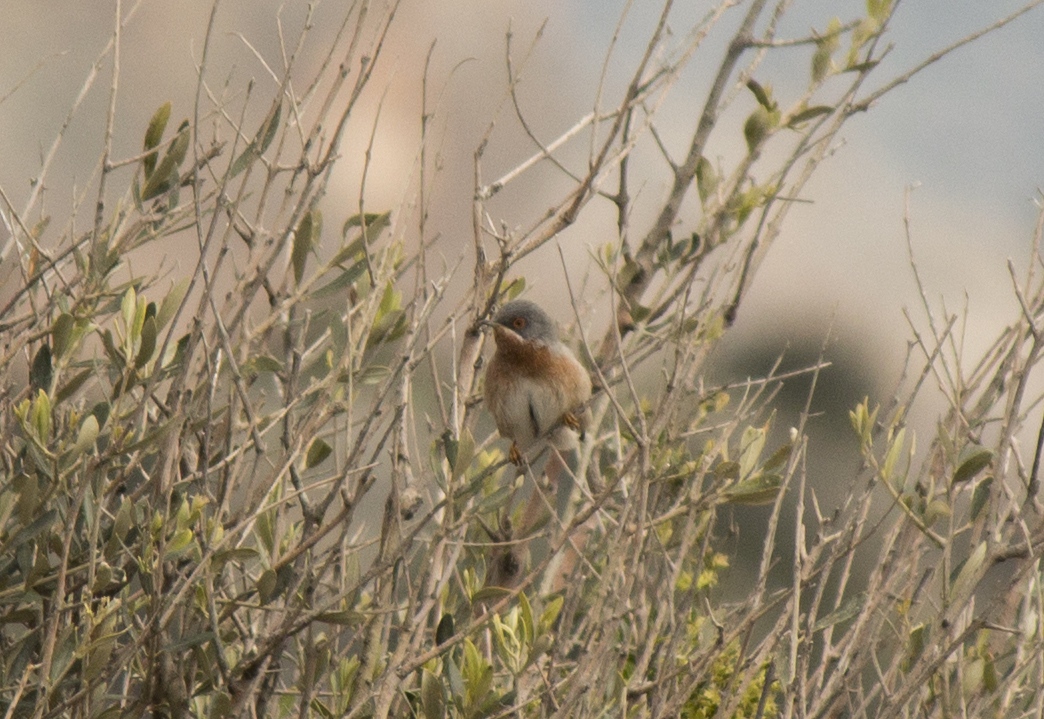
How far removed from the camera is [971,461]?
2662 millimetres

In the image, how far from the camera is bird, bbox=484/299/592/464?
15.2ft

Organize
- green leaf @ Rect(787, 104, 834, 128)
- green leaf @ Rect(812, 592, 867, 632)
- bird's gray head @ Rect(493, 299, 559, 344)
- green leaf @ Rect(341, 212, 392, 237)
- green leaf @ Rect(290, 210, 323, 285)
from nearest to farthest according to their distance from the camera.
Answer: green leaf @ Rect(812, 592, 867, 632) < green leaf @ Rect(290, 210, 323, 285) < green leaf @ Rect(341, 212, 392, 237) < green leaf @ Rect(787, 104, 834, 128) < bird's gray head @ Rect(493, 299, 559, 344)

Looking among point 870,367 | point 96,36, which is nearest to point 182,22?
point 96,36

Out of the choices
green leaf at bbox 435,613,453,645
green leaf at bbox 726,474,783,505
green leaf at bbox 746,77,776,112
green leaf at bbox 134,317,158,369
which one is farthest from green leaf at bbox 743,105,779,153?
green leaf at bbox 134,317,158,369

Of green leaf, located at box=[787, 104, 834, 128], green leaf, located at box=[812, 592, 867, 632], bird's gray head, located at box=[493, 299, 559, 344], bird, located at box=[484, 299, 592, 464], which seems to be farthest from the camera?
bird, located at box=[484, 299, 592, 464]

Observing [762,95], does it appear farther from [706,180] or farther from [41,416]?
[41,416]

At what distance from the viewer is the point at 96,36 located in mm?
10195

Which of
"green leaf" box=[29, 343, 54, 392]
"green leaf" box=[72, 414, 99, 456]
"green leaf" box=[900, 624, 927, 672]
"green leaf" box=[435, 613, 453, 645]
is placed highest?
"green leaf" box=[29, 343, 54, 392]

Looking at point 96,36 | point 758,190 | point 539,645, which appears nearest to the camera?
point 539,645

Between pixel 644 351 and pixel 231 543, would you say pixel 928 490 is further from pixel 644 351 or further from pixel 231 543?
pixel 231 543

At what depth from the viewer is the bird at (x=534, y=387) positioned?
15.2 feet

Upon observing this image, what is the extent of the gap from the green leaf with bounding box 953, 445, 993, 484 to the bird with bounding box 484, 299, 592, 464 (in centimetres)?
204

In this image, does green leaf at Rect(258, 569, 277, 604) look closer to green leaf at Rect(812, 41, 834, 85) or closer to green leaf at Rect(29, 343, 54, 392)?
green leaf at Rect(29, 343, 54, 392)

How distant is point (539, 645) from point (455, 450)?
1.66 ft
